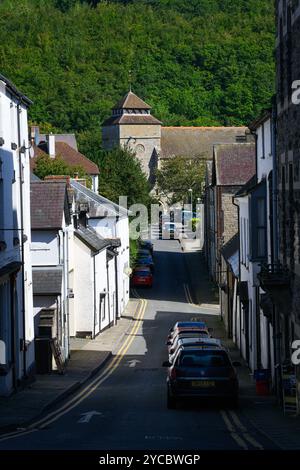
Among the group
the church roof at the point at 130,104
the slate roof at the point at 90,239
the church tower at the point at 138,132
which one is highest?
the church roof at the point at 130,104

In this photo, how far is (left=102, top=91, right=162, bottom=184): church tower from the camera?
15100cm

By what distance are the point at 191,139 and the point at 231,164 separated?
95.2 metres

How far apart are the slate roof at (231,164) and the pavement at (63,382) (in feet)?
41.0

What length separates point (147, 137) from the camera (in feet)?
500

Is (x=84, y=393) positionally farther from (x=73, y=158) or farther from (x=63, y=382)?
(x=73, y=158)

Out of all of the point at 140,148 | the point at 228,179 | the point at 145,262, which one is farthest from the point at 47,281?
the point at 140,148

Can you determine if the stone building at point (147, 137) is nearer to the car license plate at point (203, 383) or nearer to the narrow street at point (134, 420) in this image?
the narrow street at point (134, 420)

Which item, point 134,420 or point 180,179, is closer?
point 134,420

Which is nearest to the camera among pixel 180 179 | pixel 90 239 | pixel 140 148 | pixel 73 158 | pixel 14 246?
pixel 14 246

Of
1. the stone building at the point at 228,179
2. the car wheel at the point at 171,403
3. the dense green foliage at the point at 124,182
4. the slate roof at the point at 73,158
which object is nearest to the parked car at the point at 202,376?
the car wheel at the point at 171,403

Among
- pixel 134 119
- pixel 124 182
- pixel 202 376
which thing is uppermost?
pixel 134 119

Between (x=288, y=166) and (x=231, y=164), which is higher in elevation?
(x=231, y=164)

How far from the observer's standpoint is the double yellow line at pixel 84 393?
2148 centimetres
